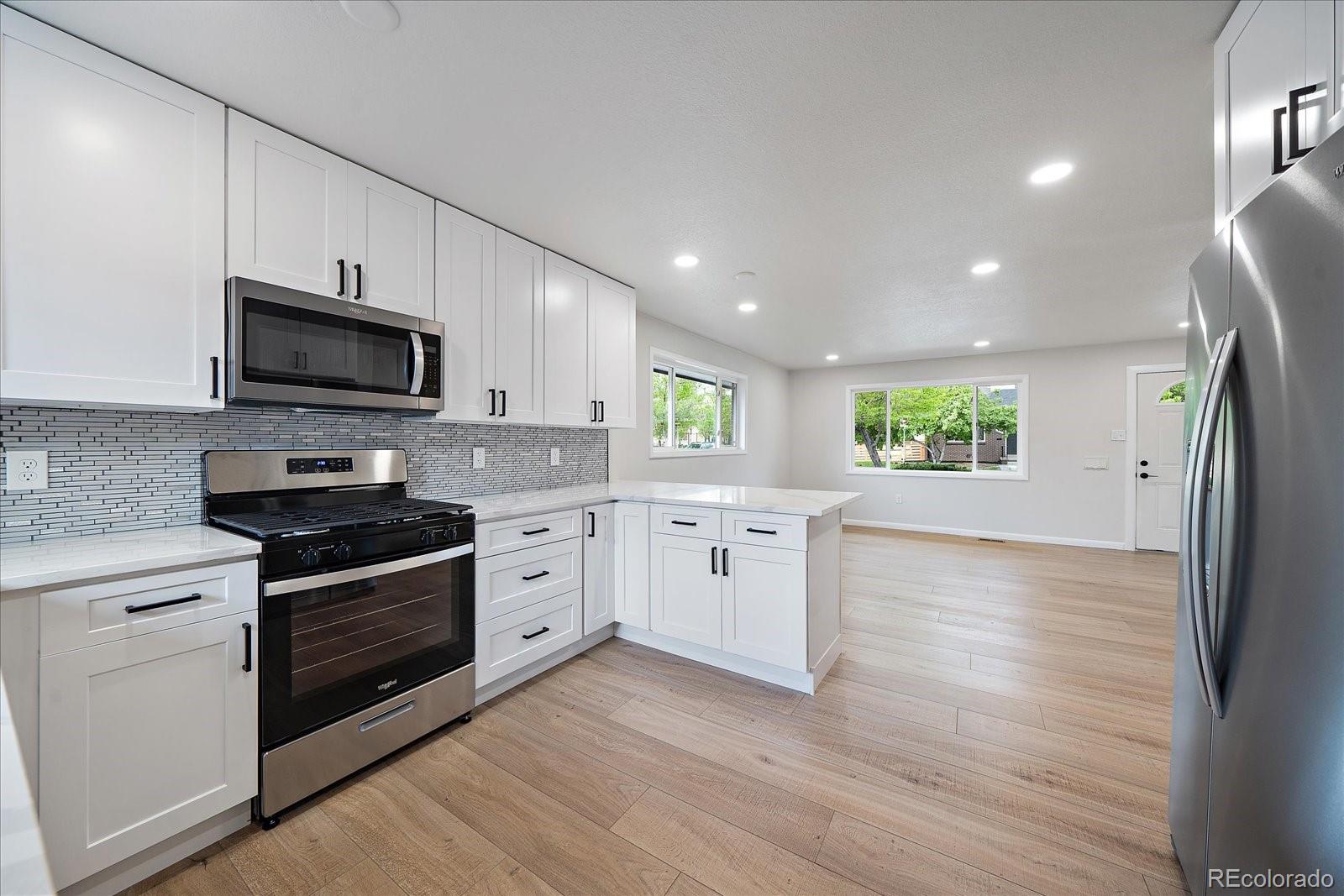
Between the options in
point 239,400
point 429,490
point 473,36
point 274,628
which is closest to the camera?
point 473,36

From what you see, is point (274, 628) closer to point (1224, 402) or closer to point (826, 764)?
point (826, 764)

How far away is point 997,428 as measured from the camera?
657 cm

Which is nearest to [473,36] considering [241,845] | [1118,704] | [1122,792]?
[241,845]

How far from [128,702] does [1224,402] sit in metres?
2.79

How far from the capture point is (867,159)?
2.09 meters

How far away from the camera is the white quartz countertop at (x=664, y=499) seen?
2.46 m

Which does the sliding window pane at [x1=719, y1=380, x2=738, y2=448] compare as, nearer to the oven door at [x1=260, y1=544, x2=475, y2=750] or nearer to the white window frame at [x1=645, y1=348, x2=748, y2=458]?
the white window frame at [x1=645, y1=348, x2=748, y2=458]

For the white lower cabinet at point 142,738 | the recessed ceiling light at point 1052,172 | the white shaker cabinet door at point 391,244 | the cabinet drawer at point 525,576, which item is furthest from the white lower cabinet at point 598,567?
the recessed ceiling light at point 1052,172

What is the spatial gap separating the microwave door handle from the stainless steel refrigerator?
254 centimetres

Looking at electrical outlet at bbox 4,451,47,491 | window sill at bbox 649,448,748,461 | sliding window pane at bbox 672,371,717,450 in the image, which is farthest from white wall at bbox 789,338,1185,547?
electrical outlet at bbox 4,451,47,491

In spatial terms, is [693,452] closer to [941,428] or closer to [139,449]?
[941,428]

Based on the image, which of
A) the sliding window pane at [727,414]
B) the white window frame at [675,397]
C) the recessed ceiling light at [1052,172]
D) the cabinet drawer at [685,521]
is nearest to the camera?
the recessed ceiling light at [1052,172]

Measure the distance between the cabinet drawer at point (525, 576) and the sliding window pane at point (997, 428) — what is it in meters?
5.95

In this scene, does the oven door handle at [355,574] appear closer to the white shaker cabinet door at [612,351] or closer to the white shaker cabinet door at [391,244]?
the white shaker cabinet door at [391,244]
